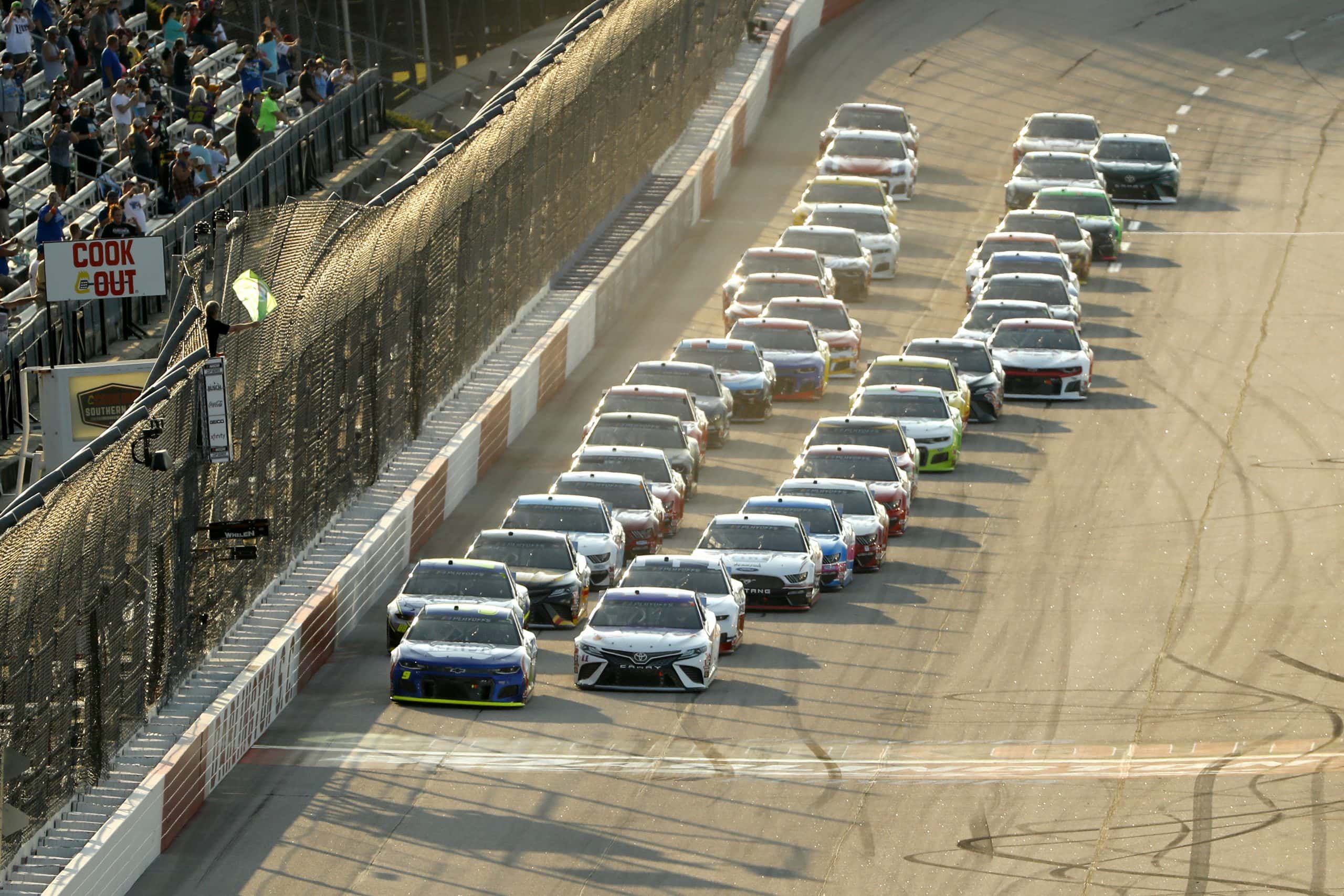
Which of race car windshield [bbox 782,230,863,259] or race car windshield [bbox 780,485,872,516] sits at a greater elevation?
race car windshield [bbox 780,485,872,516]

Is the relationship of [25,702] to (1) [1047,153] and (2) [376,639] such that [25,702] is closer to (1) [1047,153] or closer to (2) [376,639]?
(2) [376,639]

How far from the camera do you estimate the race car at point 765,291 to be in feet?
151

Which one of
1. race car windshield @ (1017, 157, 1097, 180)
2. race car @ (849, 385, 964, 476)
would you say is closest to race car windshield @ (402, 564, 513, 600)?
race car @ (849, 385, 964, 476)

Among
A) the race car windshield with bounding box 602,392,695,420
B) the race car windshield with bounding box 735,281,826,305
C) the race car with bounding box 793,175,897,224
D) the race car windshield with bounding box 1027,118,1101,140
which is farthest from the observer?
the race car windshield with bounding box 1027,118,1101,140

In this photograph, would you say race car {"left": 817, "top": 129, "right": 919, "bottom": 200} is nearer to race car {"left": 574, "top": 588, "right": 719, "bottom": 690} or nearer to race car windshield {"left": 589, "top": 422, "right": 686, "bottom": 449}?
race car windshield {"left": 589, "top": 422, "right": 686, "bottom": 449}

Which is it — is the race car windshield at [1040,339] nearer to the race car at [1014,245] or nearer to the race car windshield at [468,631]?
the race car at [1014,245]

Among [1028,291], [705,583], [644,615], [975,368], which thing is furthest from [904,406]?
[644,615]

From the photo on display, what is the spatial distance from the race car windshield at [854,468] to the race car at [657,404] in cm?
221

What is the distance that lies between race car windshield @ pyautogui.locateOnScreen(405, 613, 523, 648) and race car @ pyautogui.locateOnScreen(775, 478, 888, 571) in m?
6.84

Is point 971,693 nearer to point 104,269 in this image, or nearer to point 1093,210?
point 104,269

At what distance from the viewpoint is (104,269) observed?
3150 centimetres

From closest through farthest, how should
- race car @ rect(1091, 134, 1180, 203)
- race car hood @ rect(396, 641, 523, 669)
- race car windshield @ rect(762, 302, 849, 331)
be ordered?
1. race car hood @ rect(396, 641, 523, 669)
2. race car windshield @ rect(762, 302, 849, 331)
3. race car @ rect(1091, 134, 1180, 203)

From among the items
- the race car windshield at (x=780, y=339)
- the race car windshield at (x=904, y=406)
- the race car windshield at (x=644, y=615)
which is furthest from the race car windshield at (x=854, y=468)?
the race car windshield at (x=644, y=615)

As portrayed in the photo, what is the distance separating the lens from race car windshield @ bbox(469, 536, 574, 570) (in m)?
32.3
